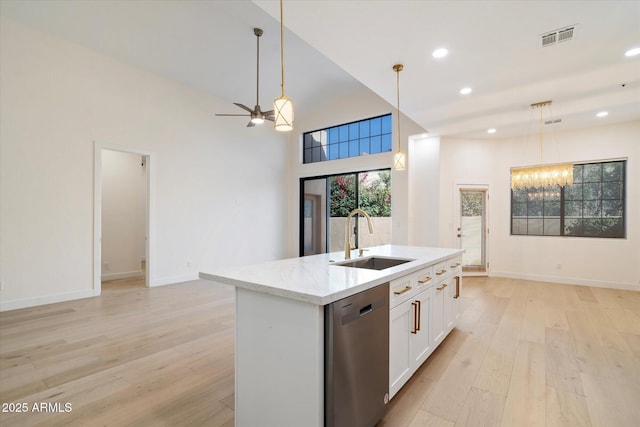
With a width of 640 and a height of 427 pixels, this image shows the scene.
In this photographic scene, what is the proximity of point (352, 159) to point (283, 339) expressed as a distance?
5773 mm

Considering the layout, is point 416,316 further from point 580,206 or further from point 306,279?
point 580,206

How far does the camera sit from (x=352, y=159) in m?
6.79

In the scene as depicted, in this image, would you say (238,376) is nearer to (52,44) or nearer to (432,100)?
(432,100)

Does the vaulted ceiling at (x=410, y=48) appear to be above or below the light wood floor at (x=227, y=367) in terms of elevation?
above

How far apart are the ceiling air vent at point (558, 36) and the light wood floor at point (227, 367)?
9.54 feet

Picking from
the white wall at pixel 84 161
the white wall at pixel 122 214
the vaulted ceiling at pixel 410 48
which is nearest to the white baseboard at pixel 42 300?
the white wall at pixel 84 161

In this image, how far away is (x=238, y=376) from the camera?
1604 millimetres

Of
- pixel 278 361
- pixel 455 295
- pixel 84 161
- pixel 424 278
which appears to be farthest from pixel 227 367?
pixel 84 161

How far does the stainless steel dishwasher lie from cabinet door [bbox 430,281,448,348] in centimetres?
91

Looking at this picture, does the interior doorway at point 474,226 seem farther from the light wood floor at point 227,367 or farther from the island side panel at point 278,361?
the island side panel at point 278,361

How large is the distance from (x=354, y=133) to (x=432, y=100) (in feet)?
9.43

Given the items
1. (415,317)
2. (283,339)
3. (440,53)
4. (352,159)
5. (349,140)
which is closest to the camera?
(283,339)

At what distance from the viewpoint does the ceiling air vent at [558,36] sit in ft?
8.27

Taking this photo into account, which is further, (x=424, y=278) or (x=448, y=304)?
(x=448, y=304)
